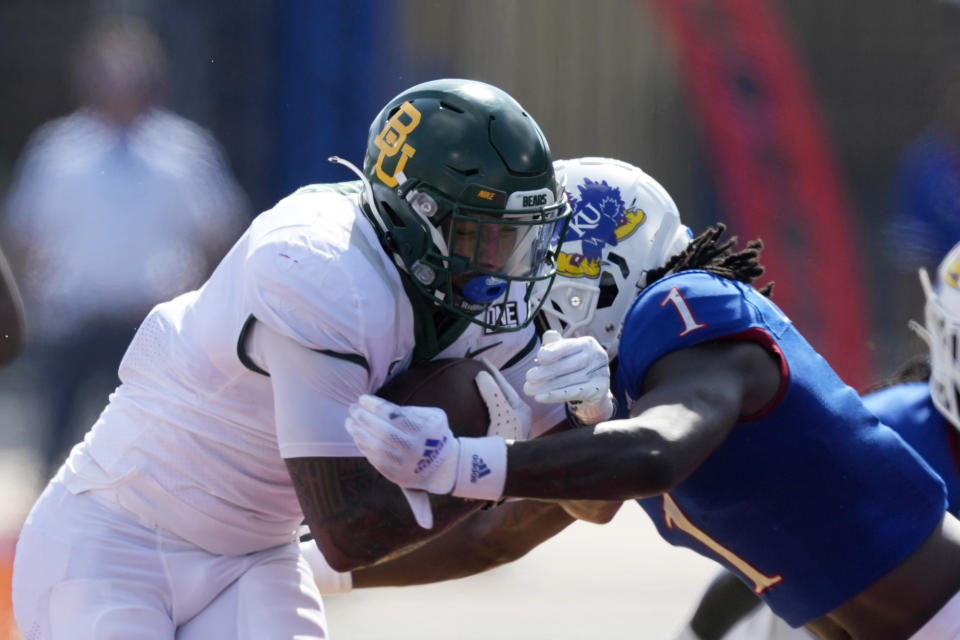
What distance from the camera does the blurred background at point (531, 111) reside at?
17.4 feet

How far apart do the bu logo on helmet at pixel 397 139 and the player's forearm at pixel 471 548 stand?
0.97 m

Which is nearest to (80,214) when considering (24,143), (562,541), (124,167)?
(124,167)

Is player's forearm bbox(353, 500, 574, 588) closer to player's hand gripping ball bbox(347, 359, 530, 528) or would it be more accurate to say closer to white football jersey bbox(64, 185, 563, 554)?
white football jersey bbox(64, 185, 563, 554)

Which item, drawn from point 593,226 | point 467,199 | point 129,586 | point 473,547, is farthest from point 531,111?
point 129,586

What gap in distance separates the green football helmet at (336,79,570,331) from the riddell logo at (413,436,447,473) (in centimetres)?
48

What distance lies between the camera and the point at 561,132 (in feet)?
21.8

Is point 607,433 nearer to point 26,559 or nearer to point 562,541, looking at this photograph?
point 26,559

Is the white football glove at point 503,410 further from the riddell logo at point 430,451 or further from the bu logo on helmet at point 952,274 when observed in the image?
the bu logo on helmet at point 952,274

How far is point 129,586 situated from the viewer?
108 inches

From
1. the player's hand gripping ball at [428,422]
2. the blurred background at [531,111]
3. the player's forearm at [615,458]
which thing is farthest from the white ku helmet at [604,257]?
the blurred background at [531,111]

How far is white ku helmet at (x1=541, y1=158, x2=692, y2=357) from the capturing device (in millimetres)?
3059

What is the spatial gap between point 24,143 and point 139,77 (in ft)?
3.18

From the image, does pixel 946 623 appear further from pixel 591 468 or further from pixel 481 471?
pixel 481 471

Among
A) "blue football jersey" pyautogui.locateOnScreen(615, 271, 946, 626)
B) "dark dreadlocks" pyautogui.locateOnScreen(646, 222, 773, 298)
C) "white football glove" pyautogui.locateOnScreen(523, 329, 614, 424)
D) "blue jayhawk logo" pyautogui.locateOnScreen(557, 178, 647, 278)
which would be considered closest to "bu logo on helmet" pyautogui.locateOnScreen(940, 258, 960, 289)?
"dark dreadlocks" pyautogui.locateOnScreen(646, 222, 773, 298)
